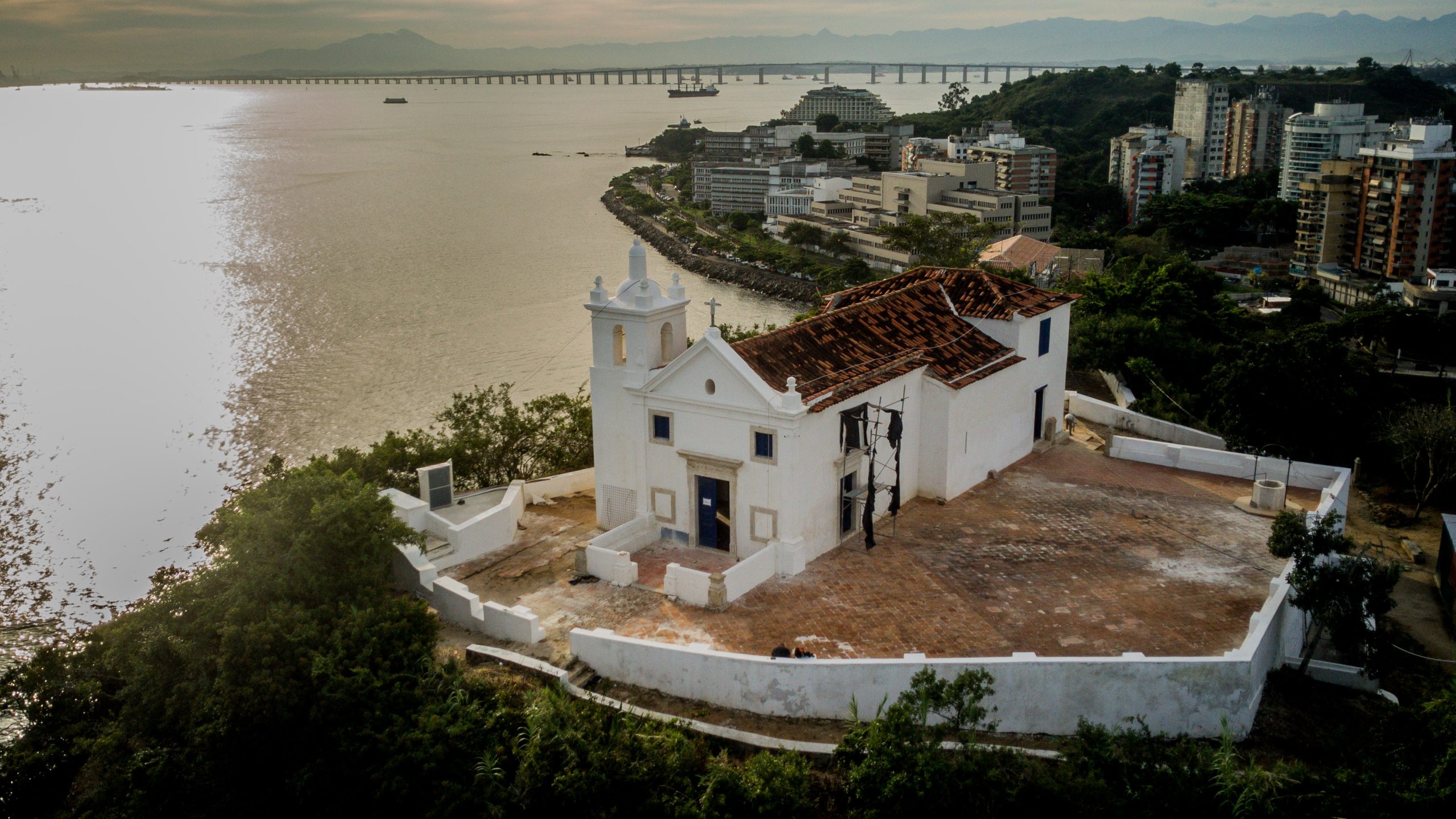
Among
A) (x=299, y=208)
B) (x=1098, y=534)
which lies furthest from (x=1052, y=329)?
(x=299, y=208)

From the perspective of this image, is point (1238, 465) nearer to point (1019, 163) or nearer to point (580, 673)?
point (580, 673)

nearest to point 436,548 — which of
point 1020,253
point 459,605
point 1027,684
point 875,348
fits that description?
point 459,605

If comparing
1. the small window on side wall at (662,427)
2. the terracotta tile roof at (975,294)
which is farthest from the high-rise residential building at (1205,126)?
the small window on side wall at (662,427)

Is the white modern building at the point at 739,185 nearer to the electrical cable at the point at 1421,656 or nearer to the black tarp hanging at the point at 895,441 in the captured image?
the black tarp hanging at the point at 895,441

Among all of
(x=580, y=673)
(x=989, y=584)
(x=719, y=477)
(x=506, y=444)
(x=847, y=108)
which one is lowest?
(x=580, y=673)

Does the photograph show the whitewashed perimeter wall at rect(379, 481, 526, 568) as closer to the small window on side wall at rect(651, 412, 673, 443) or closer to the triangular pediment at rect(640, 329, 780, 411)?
the small window on side wall at rect(651, 412, 673, 443)

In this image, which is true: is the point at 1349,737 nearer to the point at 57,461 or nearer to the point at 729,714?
the point at 729,714

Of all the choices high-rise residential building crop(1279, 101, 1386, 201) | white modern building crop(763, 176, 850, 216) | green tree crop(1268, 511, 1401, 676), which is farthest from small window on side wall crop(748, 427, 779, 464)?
high-rise residential building crop(1279, 101, 1386, 201)
